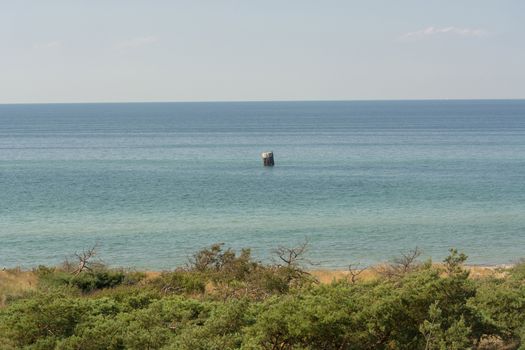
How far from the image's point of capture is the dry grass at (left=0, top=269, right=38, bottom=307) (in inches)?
799

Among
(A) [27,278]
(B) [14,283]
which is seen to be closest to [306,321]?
(B) [14,283]

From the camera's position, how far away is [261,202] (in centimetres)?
5244

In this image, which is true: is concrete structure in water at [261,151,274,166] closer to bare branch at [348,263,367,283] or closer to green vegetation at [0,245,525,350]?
bare branch at [348,263,367,283]

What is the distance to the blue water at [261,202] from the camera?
36625mm

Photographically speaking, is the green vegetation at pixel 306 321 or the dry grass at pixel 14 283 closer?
the green vegetation at pixel 306 321

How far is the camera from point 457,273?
46.0 ft

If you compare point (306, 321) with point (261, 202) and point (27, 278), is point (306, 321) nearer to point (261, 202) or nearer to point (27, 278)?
point (27, 278)

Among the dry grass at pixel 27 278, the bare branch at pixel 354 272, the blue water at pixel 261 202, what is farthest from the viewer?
the blue water at pixel 261 202

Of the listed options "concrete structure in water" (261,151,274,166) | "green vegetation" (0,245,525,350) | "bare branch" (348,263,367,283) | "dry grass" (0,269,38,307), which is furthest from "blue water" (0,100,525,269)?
"green vegetation" (0,245,525,350)

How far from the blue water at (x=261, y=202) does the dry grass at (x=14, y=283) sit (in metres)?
7.27

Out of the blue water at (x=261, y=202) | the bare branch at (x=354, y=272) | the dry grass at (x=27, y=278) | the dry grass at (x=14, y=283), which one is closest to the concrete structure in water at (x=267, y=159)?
the blue water at (x=261, y=202)

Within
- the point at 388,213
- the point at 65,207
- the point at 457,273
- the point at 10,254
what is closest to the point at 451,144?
the point at 388,213

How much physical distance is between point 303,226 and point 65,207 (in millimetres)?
18931

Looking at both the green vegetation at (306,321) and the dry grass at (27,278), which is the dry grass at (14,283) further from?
the green vegetation at (306,321)
